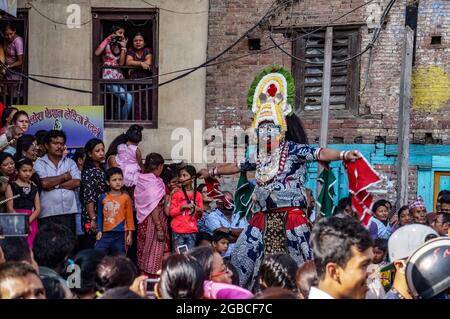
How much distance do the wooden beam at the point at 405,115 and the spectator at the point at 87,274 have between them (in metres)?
8.14

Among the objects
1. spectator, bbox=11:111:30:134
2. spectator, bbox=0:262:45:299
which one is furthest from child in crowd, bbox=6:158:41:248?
spectator, bbox=0:262:45:299

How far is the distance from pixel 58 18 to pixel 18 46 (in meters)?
0.90

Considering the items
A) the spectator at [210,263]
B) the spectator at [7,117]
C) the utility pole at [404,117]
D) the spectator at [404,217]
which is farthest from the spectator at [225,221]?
the spectator at [210,263]

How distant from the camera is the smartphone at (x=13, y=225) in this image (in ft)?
22.2

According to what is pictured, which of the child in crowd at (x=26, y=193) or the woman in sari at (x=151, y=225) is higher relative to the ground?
the child in crowd at (x=26, y=193)

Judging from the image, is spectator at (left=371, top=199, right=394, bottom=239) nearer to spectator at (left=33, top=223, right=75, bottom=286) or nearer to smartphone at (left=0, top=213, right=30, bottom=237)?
spectator at (left=33, top=223, right=75, bottom=286)

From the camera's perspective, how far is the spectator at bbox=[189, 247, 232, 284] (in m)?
6.06

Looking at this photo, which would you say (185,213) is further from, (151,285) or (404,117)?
(404,117)

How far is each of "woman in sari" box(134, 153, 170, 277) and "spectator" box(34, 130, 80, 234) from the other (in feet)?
2.54

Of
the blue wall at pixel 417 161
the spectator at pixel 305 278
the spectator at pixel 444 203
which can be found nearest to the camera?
the spectator at pixel 305 278

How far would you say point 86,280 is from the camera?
615cm

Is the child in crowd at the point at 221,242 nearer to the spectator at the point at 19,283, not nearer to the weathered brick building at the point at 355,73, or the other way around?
the weathered brick building at the point at 355,73
